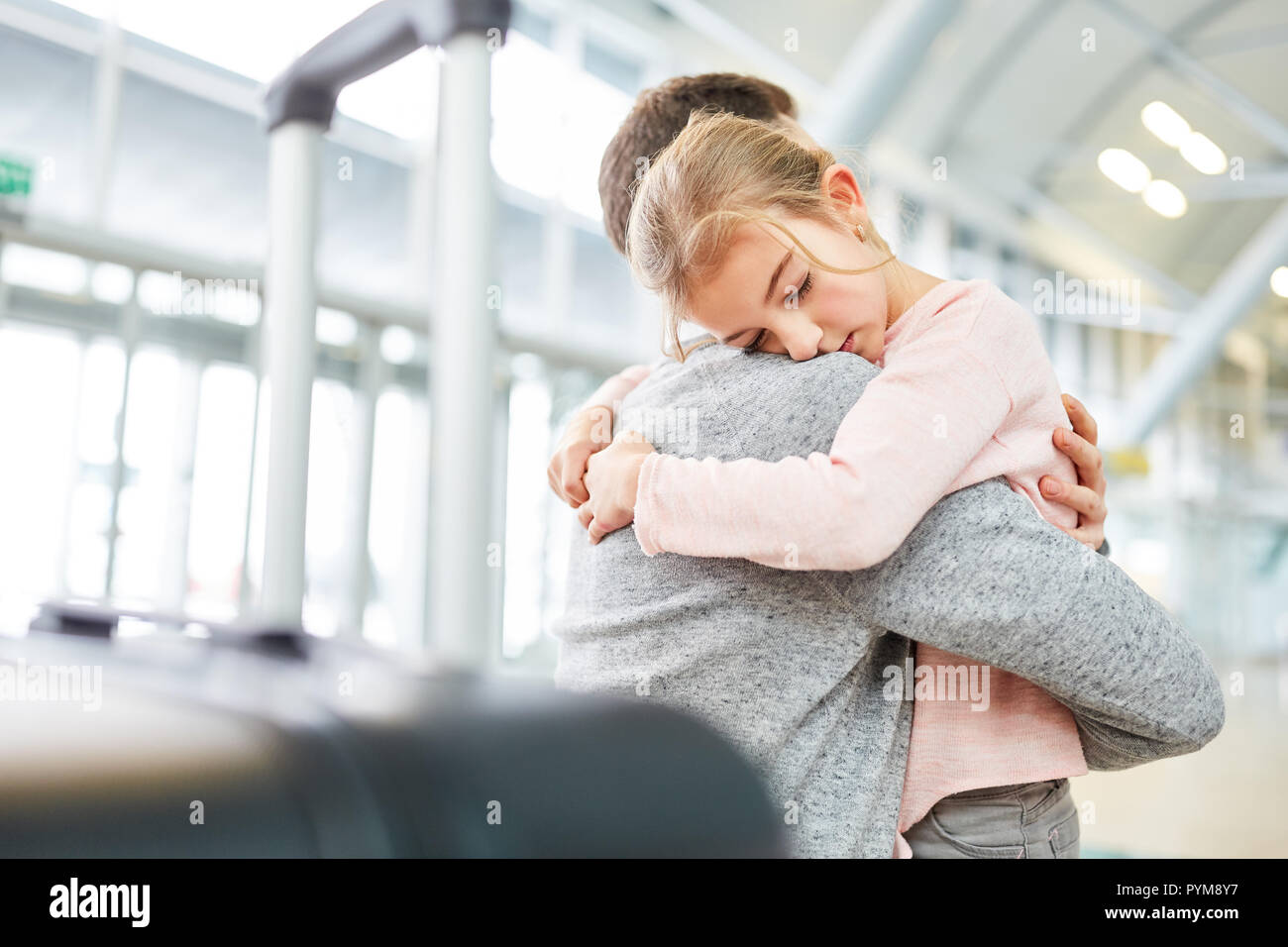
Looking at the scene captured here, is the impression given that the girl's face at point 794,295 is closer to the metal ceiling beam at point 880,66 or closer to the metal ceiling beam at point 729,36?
the metal ceiling beam at point 729,36

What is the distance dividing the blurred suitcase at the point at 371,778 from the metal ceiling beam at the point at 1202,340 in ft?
11.4

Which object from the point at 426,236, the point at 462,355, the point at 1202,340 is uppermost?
the point at 426,236

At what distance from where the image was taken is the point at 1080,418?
2.32 ft

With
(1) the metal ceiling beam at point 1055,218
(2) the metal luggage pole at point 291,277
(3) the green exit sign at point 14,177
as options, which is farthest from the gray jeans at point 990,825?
(3) the green exit sign at point 14,177

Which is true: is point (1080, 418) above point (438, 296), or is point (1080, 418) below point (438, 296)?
below

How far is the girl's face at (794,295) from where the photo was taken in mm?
642

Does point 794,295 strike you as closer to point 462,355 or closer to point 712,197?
point 712,197

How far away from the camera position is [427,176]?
312 centimetres

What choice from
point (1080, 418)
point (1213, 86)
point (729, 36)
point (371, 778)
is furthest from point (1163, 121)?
point (371, 778)

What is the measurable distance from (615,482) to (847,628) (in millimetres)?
174

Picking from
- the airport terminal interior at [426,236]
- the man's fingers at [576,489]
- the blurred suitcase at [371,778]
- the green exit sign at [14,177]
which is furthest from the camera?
the green exit sign at [14,177]

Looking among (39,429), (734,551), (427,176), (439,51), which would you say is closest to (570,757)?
(734,551)

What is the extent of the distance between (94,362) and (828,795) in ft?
6.85

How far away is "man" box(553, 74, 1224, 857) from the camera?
20.4 inches
